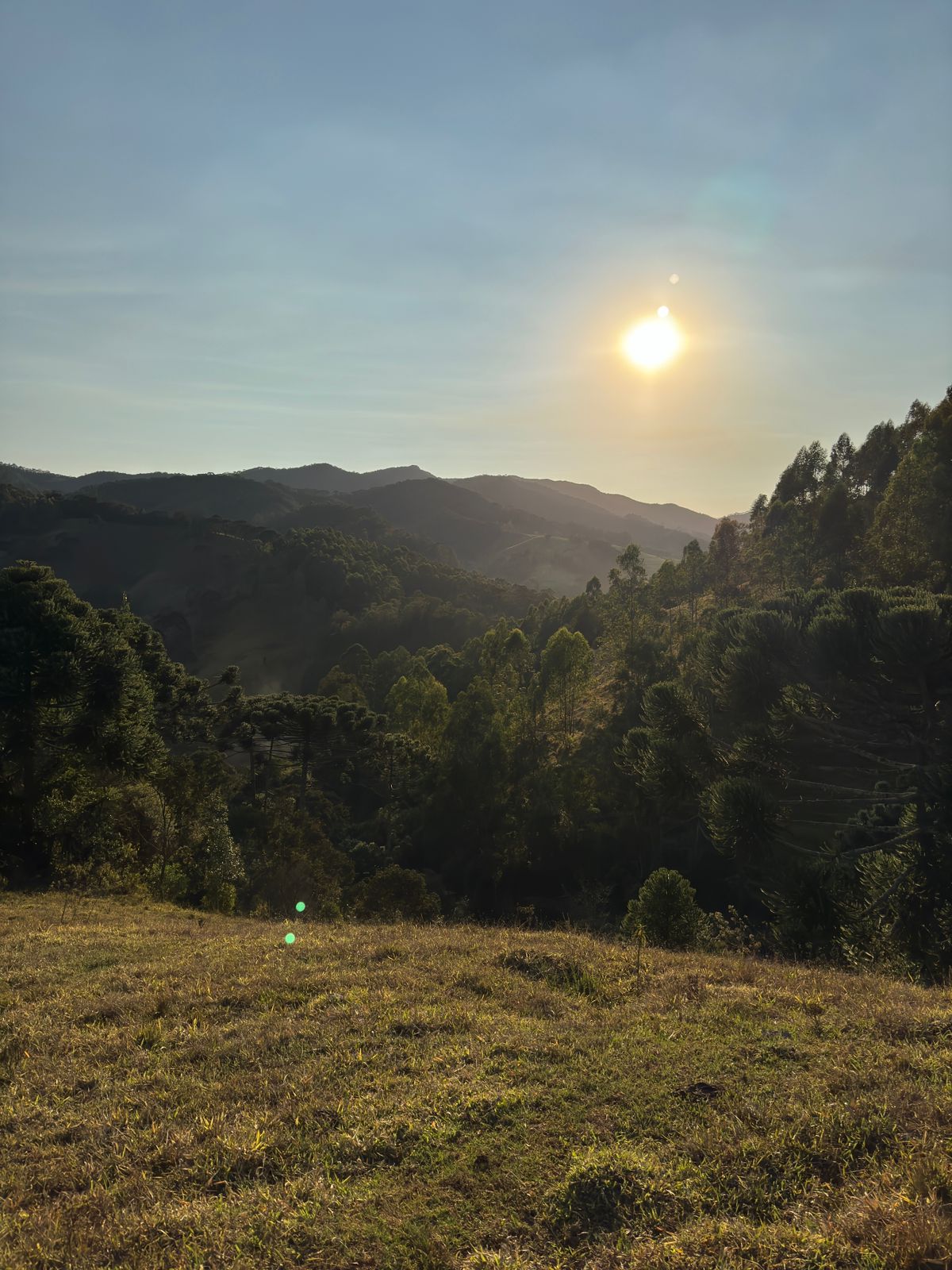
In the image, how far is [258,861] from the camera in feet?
96.3

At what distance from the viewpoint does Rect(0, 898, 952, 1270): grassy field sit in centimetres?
489

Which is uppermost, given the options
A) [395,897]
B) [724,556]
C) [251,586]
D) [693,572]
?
[724,556]

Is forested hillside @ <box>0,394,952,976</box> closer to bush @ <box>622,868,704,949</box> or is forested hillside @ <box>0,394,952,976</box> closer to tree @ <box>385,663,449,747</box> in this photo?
bush @ <box>622,868,704,949</box>

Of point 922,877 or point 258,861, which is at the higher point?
point 922,877

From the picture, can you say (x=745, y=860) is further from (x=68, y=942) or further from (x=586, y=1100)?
(x=68, y=942)

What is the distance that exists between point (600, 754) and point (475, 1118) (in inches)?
1810

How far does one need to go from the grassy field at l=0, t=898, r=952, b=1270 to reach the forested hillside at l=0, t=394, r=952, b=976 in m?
8.10

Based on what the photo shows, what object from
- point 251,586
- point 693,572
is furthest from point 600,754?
point 251,586

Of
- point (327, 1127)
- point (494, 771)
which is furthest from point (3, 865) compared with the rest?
point (494, 771)

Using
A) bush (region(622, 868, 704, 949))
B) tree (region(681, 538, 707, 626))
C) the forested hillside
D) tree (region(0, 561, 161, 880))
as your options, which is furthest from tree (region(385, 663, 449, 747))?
tree (region(681, 538, 707, 626))

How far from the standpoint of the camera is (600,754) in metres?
51.2

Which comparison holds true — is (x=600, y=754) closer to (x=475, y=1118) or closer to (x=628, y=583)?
(x=475, y=1118)

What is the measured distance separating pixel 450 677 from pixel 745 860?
2413 inches

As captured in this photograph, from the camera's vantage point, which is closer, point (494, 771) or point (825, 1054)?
point (825, 1054)
